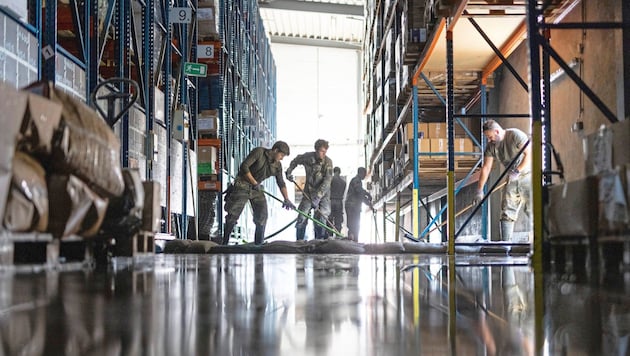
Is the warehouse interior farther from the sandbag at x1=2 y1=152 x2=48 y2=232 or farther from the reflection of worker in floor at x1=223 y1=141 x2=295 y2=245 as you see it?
the reflection of worker in floor at x1=223 y1=141 x2=295 y2=245

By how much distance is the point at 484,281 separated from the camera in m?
2.82

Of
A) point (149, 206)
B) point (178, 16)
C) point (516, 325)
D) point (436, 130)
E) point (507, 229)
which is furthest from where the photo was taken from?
point (436, 130)

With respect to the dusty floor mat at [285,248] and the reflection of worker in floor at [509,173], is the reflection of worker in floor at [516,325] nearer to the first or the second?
the dusty floor mat at [285,248]

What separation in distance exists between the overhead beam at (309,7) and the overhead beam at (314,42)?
4.17 meters

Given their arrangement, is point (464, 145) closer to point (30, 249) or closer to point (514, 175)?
point (514, 175)

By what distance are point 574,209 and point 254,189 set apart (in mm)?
7077

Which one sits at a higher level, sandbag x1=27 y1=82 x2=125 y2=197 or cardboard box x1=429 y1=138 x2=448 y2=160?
cardboard box x1=429 y1=138 x2=448 y2=160

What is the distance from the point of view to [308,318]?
Result: 4.96 ft

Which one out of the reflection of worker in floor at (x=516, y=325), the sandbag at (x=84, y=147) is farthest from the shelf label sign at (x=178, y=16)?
the reflection of worker in floor at (x=516, y=325)

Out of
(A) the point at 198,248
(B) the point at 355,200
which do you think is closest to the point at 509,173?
(A) the point at 198,248

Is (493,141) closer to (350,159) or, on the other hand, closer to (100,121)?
(100,121)

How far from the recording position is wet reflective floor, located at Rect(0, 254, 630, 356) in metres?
1.12

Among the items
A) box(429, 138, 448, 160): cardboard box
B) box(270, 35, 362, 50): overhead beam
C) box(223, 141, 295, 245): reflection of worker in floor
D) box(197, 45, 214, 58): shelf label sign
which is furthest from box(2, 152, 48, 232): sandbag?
box(270, 35, 362, 50): overhead beam

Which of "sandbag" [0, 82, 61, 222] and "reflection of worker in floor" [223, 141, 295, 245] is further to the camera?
"reflection of worker in floor" [223, 141, 295, 245]
